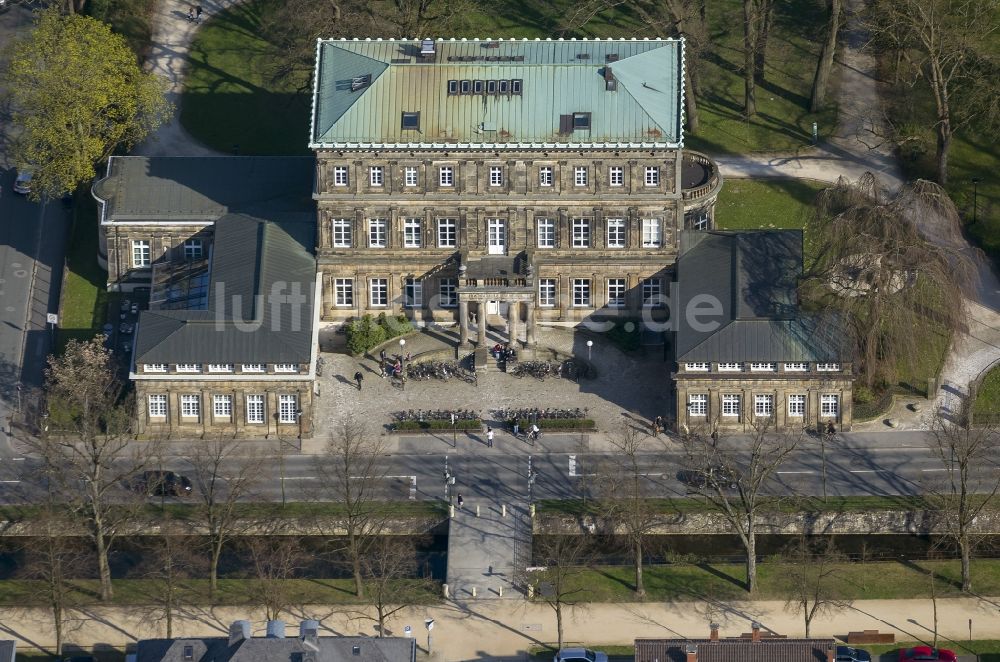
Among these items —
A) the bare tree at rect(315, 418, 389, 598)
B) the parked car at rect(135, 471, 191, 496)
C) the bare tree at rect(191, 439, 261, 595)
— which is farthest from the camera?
the parked car at rect(135, 471, 191, 496)

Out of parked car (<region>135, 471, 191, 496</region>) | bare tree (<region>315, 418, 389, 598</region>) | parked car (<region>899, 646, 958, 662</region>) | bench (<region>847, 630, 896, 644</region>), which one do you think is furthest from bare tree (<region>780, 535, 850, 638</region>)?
parked car (<region>135, 471, 191, 496</region>)

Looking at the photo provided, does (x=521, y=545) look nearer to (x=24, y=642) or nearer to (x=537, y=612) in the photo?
(x=537, y=612)

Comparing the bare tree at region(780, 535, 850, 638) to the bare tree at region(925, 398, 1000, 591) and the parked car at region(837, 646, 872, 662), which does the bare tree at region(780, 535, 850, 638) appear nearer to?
the parked car at region(837, 646, 872, 662)

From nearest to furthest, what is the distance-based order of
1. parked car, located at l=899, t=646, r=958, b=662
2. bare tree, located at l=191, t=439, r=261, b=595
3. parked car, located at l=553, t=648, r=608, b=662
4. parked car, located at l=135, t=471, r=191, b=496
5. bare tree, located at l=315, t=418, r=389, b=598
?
parked car, located at l=553, t=648, r=608, b=662, parked car, located at l=899, t=646, r=958, b=662, bare tree, located at l=191, t=439, r=261, b=595, bare tree, located at l=315, t=418, r=389, b=598, parked car, located at l=135, t=471, r=191, b=496

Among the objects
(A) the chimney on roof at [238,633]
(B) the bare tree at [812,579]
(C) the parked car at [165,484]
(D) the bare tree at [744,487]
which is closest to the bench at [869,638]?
(B) the bare tree at [812,579]

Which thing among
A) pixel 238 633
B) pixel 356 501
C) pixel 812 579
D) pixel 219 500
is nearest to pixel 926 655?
pixel 812 579

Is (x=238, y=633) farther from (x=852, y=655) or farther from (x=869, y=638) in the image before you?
(x=869, y=638)

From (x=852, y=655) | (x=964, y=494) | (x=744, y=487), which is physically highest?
(x=744, y=487)

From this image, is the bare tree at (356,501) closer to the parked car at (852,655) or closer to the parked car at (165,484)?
the parked car at (165,484)
